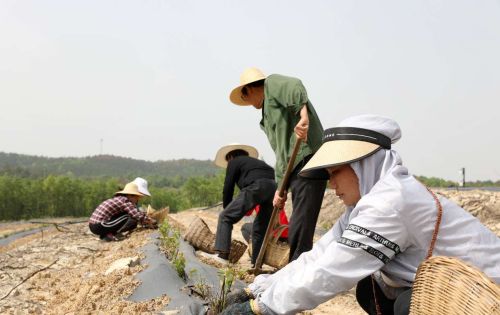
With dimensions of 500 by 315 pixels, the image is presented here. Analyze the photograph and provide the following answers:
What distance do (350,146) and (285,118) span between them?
2.00 metres

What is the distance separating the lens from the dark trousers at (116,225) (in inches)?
272

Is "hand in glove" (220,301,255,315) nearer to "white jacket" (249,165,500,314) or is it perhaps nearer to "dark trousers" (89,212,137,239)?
"white jacket" (249,165,500,314)

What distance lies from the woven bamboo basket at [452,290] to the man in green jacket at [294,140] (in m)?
2.03

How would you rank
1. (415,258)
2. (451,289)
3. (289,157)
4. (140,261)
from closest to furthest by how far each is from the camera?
(451,289) → (415,258) → (289,157) → (140,261)

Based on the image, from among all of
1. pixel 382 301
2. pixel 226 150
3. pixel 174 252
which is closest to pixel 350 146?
pixel 382 301

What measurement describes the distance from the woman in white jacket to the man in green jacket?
1.63 metres

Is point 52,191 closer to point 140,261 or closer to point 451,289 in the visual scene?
point 140,261

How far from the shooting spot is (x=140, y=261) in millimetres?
4453

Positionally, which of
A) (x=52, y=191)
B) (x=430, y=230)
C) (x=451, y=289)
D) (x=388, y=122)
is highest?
(x=388, y=122)

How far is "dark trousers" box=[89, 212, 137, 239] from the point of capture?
6918 mm

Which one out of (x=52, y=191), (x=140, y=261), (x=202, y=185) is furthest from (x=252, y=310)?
(x=52, y=191)

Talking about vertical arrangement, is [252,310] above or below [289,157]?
below

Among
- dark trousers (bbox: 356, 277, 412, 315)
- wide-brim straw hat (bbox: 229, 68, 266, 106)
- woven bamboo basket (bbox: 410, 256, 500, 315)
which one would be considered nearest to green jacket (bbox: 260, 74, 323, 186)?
wide-brim straw hat (bbox: 229, 68, 266, 106)

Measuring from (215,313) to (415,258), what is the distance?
1.36 metres
